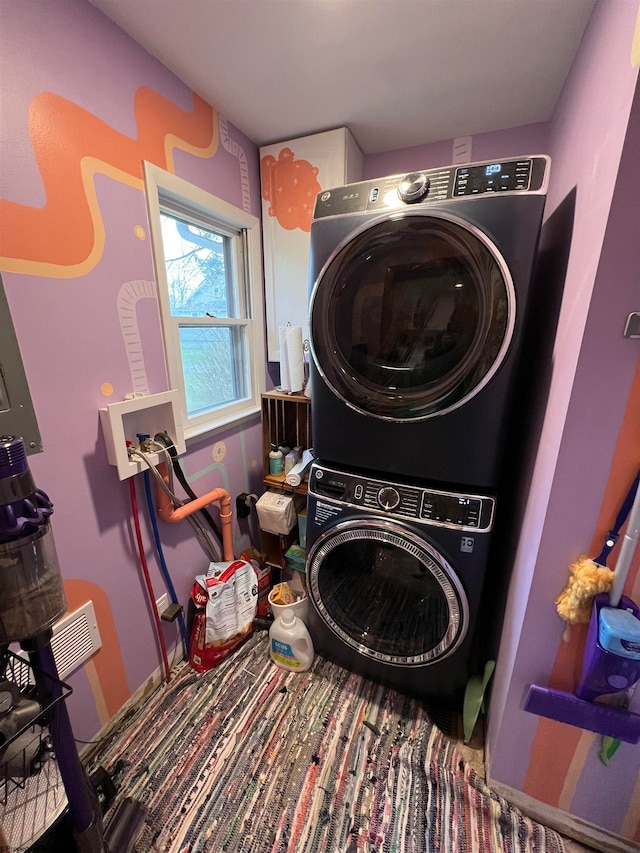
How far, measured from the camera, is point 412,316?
104cm

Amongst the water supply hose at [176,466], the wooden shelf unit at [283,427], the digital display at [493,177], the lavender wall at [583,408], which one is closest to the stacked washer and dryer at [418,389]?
the digital display at [493,177]

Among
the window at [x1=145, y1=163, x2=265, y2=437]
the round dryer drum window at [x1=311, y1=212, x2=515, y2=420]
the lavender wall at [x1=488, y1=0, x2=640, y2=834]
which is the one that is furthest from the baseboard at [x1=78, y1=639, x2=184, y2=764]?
the round dryer drum window at [x1=311, y1=212, x2=515, y2=420]

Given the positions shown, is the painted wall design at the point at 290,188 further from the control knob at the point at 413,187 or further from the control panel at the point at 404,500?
the control panel at the point at 404,500

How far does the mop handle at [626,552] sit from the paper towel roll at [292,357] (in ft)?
4.25

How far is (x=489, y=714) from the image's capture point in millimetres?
1227

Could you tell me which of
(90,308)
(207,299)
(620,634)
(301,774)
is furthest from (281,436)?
(620,634)

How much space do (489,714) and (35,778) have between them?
138 centimetres

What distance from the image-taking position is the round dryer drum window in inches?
36.6

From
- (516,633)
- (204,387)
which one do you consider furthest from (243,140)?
(516,633)

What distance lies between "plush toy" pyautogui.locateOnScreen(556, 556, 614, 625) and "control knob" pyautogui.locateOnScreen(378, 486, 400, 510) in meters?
0.49

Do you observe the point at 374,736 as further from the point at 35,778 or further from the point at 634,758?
the point at 35,778

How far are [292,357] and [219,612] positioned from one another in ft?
4.05

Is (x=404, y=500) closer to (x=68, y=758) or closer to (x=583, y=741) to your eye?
(x=583, y=741)

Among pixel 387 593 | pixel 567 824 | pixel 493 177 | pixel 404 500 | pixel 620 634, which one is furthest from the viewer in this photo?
pixel 387 593
